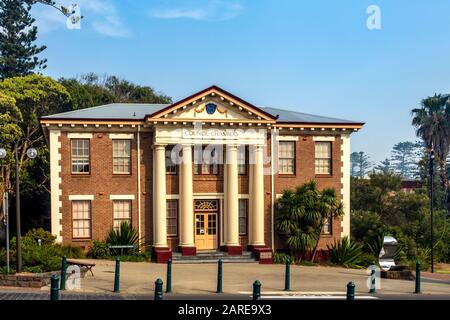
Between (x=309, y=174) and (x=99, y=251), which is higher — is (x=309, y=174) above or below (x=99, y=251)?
above

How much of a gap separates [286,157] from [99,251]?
1102 centimetres

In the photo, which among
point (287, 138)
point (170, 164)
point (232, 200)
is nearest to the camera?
point (232, 200)

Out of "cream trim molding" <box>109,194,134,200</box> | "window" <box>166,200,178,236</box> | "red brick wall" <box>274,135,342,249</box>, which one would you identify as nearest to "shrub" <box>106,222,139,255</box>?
"cream trim molding" <box>109,194,134,200</box>

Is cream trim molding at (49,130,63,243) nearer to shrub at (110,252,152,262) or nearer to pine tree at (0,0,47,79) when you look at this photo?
shrub at (110,252,152,262)

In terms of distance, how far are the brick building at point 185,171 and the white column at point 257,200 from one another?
0.17 ft

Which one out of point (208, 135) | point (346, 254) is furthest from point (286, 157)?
point (346, 254)

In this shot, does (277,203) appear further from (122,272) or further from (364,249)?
(122,272)

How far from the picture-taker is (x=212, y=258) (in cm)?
3012

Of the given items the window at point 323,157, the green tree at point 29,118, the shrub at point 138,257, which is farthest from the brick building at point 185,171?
the green tree at point 29,118

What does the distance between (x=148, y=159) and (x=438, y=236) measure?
67.0ft

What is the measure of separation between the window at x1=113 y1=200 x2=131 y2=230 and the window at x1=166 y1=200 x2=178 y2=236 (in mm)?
2040

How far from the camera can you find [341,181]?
32.7m

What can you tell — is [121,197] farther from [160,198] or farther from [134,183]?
[160,198]
